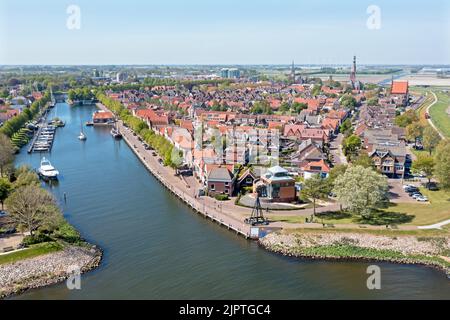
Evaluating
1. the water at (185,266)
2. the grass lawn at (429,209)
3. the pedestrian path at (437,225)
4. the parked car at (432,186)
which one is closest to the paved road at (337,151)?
the parked car at (432,186)

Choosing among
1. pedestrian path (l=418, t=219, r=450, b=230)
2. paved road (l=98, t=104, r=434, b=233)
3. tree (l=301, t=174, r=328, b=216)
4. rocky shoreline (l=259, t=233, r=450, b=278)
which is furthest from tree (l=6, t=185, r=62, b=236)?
pedestrian path (l=418, t=219, r=450, b=230)

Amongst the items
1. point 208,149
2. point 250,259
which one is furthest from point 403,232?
point 208,149

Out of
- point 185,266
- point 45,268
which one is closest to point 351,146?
point 185,266

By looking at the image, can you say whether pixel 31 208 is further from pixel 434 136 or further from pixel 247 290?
pixel 434 136

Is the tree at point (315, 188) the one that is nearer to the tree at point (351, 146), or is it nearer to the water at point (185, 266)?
the water at point (185, 266)

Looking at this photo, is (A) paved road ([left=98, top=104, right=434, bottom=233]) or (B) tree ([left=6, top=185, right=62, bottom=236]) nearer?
(B) tree ([left=6, top=185, right=62, bottom=236])

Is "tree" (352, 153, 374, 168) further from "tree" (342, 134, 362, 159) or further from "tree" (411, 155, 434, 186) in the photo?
"tree" (342, 134, 362, 159)
